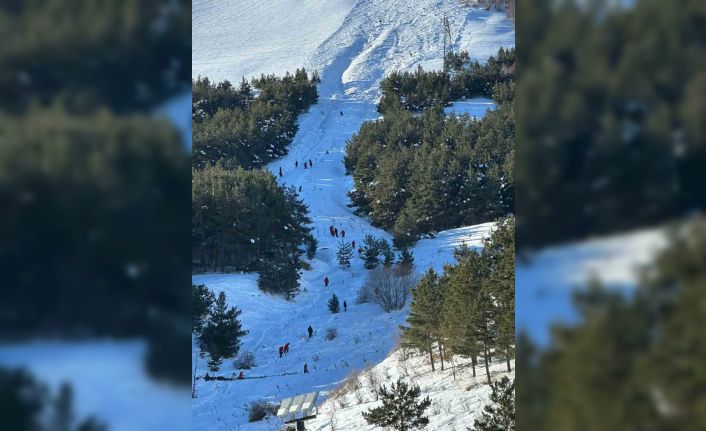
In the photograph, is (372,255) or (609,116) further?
(372,255)

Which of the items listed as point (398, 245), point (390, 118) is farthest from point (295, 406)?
point (390, 118)

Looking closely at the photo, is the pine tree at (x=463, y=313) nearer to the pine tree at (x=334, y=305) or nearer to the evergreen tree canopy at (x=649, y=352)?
the pine tree at (x=334, y=305)

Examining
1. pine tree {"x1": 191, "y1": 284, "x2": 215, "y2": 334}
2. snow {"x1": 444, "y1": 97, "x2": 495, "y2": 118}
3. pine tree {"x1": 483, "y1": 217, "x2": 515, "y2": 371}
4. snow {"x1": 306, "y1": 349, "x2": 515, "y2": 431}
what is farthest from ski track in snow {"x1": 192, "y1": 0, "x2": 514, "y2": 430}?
pine tree {"x1": 483, "y1": 217, "x2": 515, "y2": 371}

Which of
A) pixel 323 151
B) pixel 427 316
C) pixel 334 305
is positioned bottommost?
pixel 334 305

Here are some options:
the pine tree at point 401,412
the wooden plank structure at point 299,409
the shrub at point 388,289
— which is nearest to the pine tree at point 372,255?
the shrub at point 388,289

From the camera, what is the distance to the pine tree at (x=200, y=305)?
14.7 meters

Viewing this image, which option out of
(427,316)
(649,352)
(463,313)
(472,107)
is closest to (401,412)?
(463,313)

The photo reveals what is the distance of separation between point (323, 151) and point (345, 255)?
309 inches

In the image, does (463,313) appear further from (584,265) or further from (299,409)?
(584,265)

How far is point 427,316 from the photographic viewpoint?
39.1ft

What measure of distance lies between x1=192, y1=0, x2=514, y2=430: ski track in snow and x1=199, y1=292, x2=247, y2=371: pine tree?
0.36 m

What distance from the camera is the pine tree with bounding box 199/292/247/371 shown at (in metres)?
14.7

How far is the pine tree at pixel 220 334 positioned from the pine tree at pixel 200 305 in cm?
14

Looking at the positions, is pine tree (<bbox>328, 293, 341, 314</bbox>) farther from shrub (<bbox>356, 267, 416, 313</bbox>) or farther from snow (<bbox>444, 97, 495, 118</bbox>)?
snow (<bbox>444, 97, 495, 118</bbox>)
